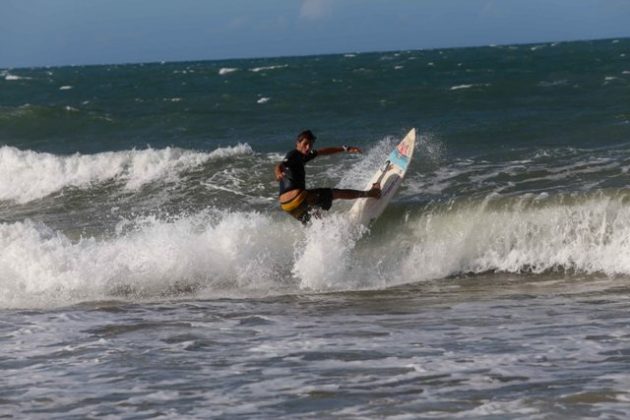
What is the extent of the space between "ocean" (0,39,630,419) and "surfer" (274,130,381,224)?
1.29 ft

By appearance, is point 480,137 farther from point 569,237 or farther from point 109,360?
point 109,360

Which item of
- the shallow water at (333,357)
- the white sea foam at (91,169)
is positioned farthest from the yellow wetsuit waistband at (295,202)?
the white sea foam at (91,169)

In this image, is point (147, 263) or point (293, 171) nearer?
point (293, 171)

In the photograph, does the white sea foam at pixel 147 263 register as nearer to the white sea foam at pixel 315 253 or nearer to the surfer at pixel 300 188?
the white sea foam at pixel 315 253

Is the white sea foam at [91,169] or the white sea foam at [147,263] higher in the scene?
the white sea foam at [91,169]

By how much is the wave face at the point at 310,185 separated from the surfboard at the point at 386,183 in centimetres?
21

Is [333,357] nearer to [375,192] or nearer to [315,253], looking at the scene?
[315,253]

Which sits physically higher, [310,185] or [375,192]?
[375,192]

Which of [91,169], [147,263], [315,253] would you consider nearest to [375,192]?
[315,253]

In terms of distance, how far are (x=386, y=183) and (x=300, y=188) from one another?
181 centimetres

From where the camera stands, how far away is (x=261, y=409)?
21.8 feet

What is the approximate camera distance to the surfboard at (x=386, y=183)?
1314cm

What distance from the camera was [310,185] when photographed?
59.0ft

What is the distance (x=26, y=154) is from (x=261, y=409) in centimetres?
1772
